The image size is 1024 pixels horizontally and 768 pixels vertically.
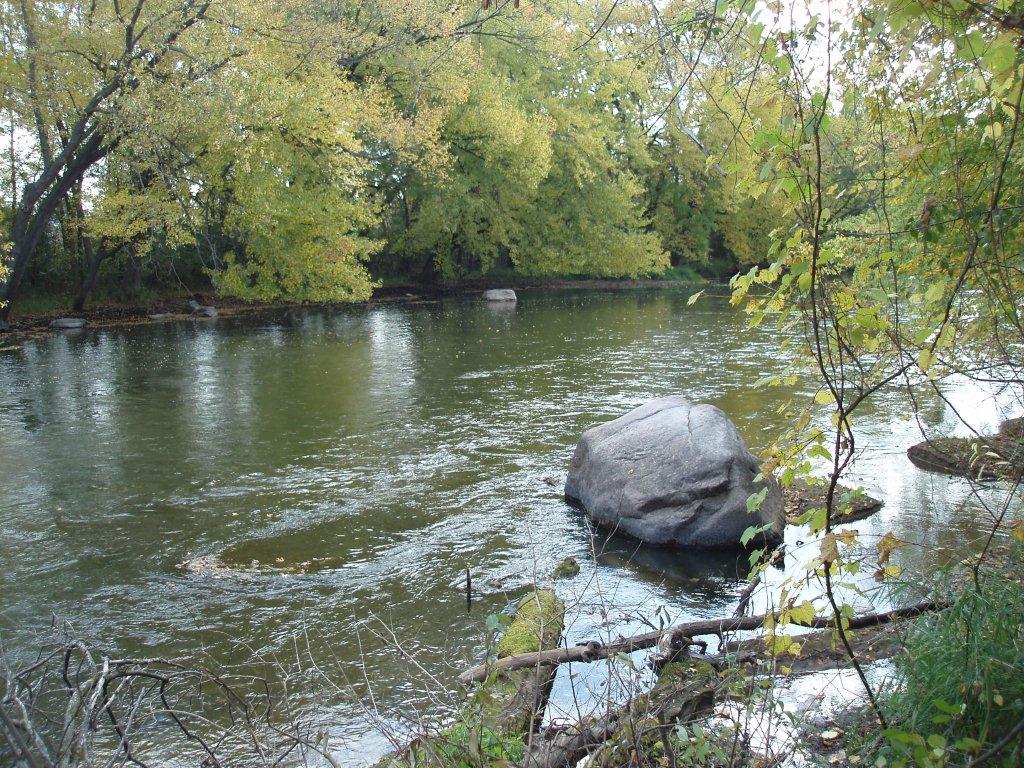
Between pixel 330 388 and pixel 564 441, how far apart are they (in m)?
5.65

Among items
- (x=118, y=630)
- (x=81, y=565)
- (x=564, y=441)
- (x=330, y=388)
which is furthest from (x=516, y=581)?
(x=330, y=388)

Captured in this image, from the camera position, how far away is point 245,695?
207 inches

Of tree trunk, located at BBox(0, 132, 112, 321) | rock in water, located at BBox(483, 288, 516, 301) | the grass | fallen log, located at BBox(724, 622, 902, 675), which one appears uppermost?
tree trunk, located at BBox(0, 132, 112, 321)

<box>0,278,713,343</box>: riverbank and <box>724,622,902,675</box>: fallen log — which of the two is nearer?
<box>724,622,902,675</box>: fallen log

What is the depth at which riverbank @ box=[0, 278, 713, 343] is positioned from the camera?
24719 mm

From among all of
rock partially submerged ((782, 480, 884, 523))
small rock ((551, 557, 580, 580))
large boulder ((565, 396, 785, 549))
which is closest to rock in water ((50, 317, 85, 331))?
large boulder ((565, 396, 785, 549))

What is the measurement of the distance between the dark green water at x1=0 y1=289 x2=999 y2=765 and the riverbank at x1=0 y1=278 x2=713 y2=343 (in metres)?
6.04

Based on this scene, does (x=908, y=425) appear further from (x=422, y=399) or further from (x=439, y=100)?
(x=439, y=100)

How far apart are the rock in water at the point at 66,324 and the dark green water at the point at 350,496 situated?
5337mm

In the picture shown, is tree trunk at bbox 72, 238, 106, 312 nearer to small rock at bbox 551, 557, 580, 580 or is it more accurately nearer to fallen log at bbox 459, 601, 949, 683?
small rock at bbox 551, 557, 580, 580

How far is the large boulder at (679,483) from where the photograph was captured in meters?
7.36

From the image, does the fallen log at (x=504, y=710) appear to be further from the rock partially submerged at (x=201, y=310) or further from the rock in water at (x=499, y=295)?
the rock in water at (x=499, y=295)

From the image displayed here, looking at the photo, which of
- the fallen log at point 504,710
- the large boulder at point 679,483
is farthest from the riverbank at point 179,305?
the fallen log at point 504,710

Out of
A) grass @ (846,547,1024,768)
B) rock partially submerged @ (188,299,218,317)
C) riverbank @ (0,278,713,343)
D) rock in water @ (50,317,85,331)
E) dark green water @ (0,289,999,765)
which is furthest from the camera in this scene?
rock partially submerged @ (188,299,218,317)
